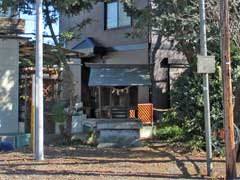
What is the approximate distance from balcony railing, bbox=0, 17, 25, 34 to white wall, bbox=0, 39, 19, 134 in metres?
0.79

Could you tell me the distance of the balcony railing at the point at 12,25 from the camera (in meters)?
20.4

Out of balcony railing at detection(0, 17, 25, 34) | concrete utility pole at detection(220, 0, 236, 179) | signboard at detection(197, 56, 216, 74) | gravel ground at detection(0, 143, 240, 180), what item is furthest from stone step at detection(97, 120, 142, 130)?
concrete utility pole at detection(220, 0, 236, 179)

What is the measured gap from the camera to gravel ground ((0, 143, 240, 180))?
1153 cm

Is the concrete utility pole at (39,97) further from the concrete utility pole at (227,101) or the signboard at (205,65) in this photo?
the concrete utility pole at (227,101)

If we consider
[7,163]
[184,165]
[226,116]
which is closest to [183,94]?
[184,165]

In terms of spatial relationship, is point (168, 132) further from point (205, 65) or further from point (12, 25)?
point (205, 65)

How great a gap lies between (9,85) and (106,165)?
8.16m

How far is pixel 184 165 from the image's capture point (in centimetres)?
1313

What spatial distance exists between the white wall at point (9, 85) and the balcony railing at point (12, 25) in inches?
31.0

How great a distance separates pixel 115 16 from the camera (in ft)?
91.1

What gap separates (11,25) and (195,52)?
820 centimetres

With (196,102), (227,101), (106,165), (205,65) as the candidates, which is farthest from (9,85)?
(227,101)

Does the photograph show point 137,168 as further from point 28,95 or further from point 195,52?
point 28,95

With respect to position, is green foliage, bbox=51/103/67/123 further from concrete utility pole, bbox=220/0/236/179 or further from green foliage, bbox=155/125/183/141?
concrete utility pole, bbox=220/0/236/179
